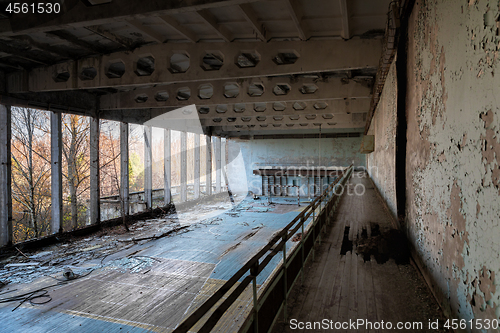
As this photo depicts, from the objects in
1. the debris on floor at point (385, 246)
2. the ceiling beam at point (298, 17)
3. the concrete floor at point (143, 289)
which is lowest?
the concrete floor at point (143, 289)

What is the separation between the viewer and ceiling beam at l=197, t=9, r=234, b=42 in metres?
5.21

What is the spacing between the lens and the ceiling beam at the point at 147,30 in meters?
5.51

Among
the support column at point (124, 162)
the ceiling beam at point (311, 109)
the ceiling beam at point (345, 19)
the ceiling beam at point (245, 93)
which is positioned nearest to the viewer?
the ceiling beam at point (345, 19)

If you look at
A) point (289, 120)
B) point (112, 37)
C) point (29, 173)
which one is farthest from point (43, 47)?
point (289, 120)

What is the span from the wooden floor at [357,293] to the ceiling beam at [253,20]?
14.1 feet

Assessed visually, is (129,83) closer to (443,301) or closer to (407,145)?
(407,145)

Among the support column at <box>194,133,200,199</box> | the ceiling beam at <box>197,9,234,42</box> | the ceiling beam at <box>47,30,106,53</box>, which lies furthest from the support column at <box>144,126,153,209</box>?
the ceiling beam at <box>197,9,234,42</box>

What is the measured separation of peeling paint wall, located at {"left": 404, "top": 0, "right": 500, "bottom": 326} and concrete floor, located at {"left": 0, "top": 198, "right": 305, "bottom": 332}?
10.5 feet

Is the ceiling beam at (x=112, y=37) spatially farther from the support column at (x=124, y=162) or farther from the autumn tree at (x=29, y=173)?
the autumn tree at (x=29, y=173)

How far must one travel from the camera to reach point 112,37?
253 inches

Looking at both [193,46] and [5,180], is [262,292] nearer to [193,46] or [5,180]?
[193,46]

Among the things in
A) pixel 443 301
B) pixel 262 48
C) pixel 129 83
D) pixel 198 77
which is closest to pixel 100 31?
pixel 129 83

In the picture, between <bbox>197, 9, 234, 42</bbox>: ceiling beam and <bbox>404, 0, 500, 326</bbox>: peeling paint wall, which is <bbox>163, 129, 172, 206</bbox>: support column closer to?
<bbox>197, 9, 234, 42</bbox>: ceiling beam

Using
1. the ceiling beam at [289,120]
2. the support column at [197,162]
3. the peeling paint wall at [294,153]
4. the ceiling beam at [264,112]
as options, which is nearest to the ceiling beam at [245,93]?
the ceiling beam at [264,112]
